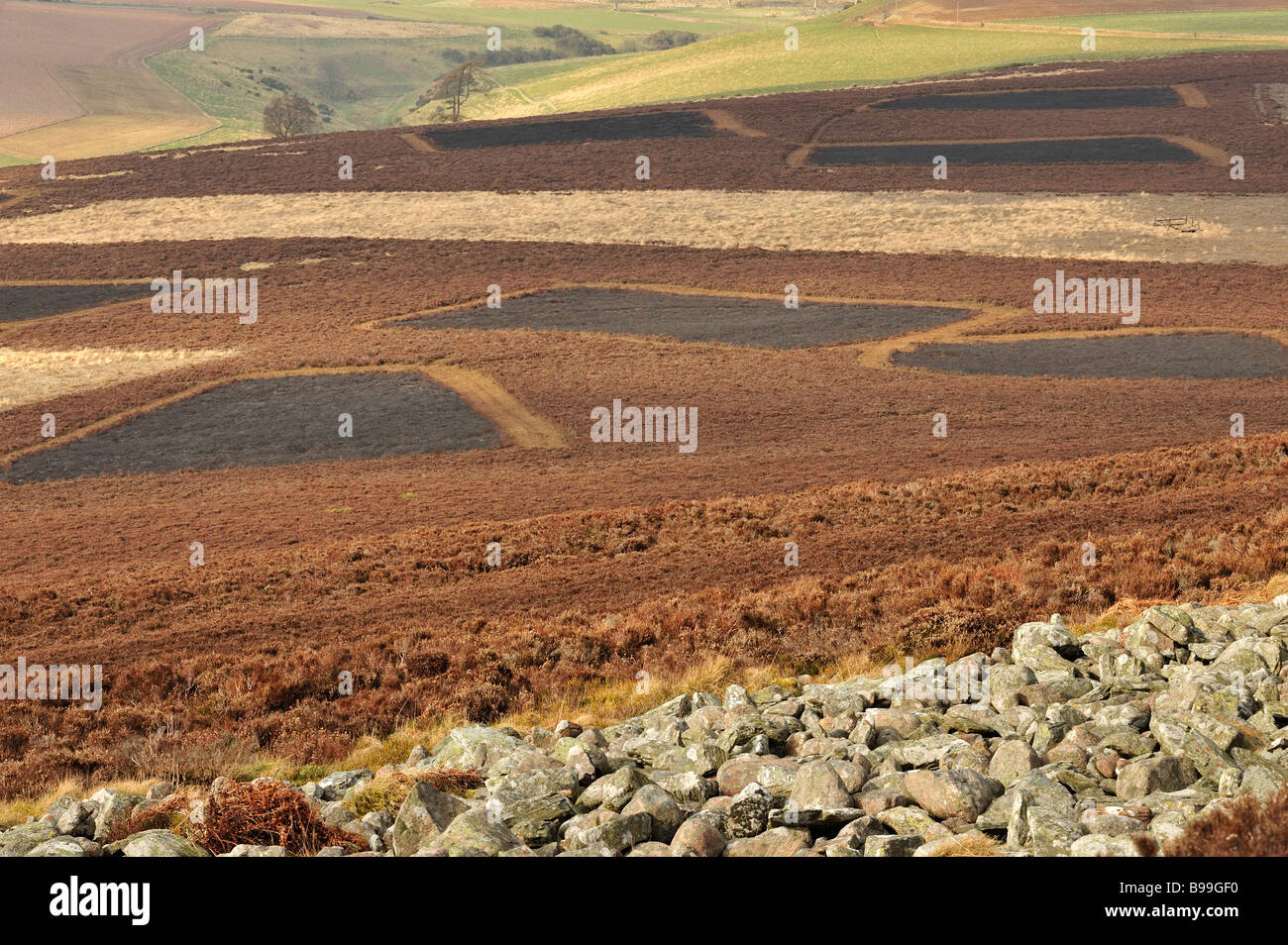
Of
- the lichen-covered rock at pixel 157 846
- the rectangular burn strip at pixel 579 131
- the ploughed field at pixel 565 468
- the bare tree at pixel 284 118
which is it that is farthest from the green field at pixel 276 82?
the lichen-covered rock at pixel 157 846

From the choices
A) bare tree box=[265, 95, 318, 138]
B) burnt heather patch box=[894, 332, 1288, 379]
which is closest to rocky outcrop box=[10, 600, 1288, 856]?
burnt heather patch box=[894, 332, 1288, 379]

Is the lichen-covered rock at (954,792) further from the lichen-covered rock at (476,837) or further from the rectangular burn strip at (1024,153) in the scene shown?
the rectangular burn strip at (1024,153)

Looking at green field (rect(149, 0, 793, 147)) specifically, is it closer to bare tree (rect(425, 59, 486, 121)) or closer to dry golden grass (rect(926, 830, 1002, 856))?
bare tree (rect(425, 59, 486, 121))

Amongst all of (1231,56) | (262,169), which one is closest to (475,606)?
(262,169)

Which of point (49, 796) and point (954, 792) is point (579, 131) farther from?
point (954, 792)

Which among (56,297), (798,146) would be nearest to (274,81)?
(798,146)

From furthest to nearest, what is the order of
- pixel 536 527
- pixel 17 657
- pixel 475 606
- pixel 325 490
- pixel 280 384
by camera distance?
pixel 280 384 < pixel 325 490 < pixel 536 527 < pixel 475 606 < pixel 17 657

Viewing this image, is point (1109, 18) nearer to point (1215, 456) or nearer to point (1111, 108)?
point (1111, 108)
